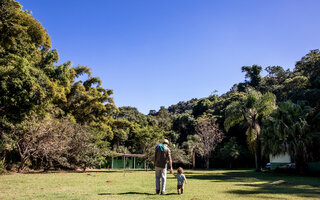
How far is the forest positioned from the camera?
14.2m

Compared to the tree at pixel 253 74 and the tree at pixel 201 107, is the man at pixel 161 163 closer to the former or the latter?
the tree at pixel 201 107

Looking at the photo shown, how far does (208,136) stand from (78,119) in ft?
68.4

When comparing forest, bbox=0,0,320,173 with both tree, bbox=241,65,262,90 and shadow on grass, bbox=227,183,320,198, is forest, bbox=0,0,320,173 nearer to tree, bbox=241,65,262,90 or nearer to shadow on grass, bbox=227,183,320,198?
shadow on grass, bbox=227,183,320,198

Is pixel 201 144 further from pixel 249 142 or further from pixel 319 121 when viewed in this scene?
pixel 319 121

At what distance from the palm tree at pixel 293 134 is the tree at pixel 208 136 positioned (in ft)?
64.4

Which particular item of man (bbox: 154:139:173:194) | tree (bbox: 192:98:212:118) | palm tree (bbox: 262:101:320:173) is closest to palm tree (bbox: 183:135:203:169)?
tree (bbox: 192:98:212:118)

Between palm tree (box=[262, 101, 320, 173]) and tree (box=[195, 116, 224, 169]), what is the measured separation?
19.6 m

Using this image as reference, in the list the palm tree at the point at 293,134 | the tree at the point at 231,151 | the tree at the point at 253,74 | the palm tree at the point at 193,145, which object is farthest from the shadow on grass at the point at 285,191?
the tree at the point at 253,74

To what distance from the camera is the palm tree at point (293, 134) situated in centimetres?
1669

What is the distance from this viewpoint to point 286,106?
715 inches

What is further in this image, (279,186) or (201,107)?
(201,107)

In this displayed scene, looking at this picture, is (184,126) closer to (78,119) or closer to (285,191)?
(78,119)

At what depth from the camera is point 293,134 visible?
16.8m

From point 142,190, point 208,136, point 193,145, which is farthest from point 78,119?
point 142,190
